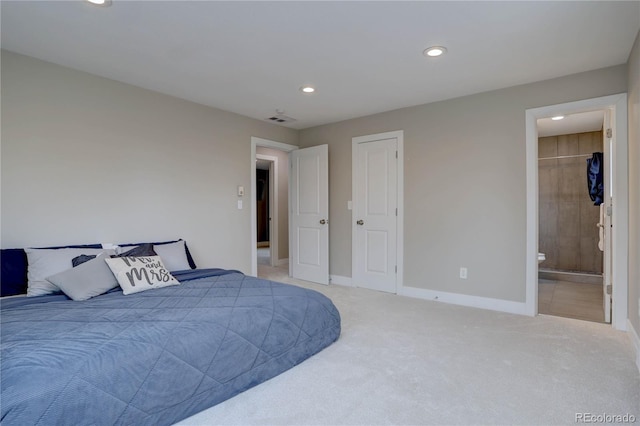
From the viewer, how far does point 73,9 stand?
7.26ft

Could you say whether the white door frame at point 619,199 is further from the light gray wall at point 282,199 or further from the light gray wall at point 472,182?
the light gray wall at point 282,199

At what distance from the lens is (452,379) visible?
219 cm

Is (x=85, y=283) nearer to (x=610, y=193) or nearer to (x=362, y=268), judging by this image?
(x=362, y=268)

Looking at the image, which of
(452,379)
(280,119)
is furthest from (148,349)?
(280,119)

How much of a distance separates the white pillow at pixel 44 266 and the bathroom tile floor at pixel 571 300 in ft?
14.7

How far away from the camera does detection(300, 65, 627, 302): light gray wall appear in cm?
356

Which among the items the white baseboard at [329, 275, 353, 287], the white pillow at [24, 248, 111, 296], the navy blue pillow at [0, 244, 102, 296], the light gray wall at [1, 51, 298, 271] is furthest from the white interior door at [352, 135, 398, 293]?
the navy blue pillow at [0, 244, 102, 296]

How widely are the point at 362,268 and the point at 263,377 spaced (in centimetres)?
281

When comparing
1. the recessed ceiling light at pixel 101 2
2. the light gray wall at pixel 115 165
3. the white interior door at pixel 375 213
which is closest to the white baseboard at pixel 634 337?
the white interior door at pixel 375 213

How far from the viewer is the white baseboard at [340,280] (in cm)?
495

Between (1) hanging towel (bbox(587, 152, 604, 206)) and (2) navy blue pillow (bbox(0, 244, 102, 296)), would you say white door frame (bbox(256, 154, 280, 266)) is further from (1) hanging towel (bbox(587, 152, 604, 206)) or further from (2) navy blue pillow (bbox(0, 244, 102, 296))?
(1) hanging towel (bbox(587, 152, 604, 206))

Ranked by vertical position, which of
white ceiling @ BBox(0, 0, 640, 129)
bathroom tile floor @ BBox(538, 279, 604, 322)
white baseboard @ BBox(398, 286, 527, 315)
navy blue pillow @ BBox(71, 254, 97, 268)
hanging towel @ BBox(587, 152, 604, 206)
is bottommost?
bathroom tile floor @ BBox(538, 279, 604, 322)

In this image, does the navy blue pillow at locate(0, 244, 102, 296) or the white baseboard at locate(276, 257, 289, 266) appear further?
the white baseboard at locate(276, 257, 289, 266)

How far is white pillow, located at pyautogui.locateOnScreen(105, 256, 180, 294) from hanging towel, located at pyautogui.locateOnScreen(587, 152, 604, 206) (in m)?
5.65
